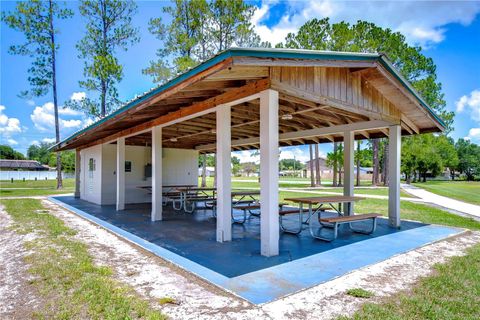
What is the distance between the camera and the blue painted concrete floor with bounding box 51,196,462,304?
3393 mm

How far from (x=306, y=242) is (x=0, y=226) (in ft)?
23.0

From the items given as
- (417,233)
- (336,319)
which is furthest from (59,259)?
(417,233)

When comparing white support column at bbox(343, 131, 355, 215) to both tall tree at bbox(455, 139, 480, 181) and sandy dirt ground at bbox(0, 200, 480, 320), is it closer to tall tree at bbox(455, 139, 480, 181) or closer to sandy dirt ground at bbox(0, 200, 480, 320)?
sandy dirt ground at bbox(0, 200, 480, 320)

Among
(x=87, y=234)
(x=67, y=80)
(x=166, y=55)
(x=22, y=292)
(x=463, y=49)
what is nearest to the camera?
(x=22, y=292)

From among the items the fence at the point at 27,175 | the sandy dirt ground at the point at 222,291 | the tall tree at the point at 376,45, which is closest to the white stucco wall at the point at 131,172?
the sandy dirt ground at the point at 222,291

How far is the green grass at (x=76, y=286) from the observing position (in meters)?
2.62

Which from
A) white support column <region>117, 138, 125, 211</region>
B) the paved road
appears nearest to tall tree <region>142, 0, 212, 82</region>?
white support column <region>117, 138, 125, 211</region>

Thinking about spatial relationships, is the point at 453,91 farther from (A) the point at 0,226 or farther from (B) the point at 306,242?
(A) the point at 0,226

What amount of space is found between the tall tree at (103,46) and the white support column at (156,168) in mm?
14810

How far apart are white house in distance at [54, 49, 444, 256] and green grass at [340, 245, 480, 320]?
1.79 meters

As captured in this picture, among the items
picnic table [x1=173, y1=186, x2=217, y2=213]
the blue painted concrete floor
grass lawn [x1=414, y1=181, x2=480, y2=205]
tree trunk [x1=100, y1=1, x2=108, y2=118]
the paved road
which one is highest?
tree trunk [x1=100, y1=1, x2=108, y2=118]

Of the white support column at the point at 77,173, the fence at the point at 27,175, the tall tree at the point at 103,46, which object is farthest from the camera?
the fence at the point at 27,175

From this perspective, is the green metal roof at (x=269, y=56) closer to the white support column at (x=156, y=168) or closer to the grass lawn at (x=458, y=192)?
the white support column at (x=156, y=168)

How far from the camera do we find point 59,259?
14.1 ft
